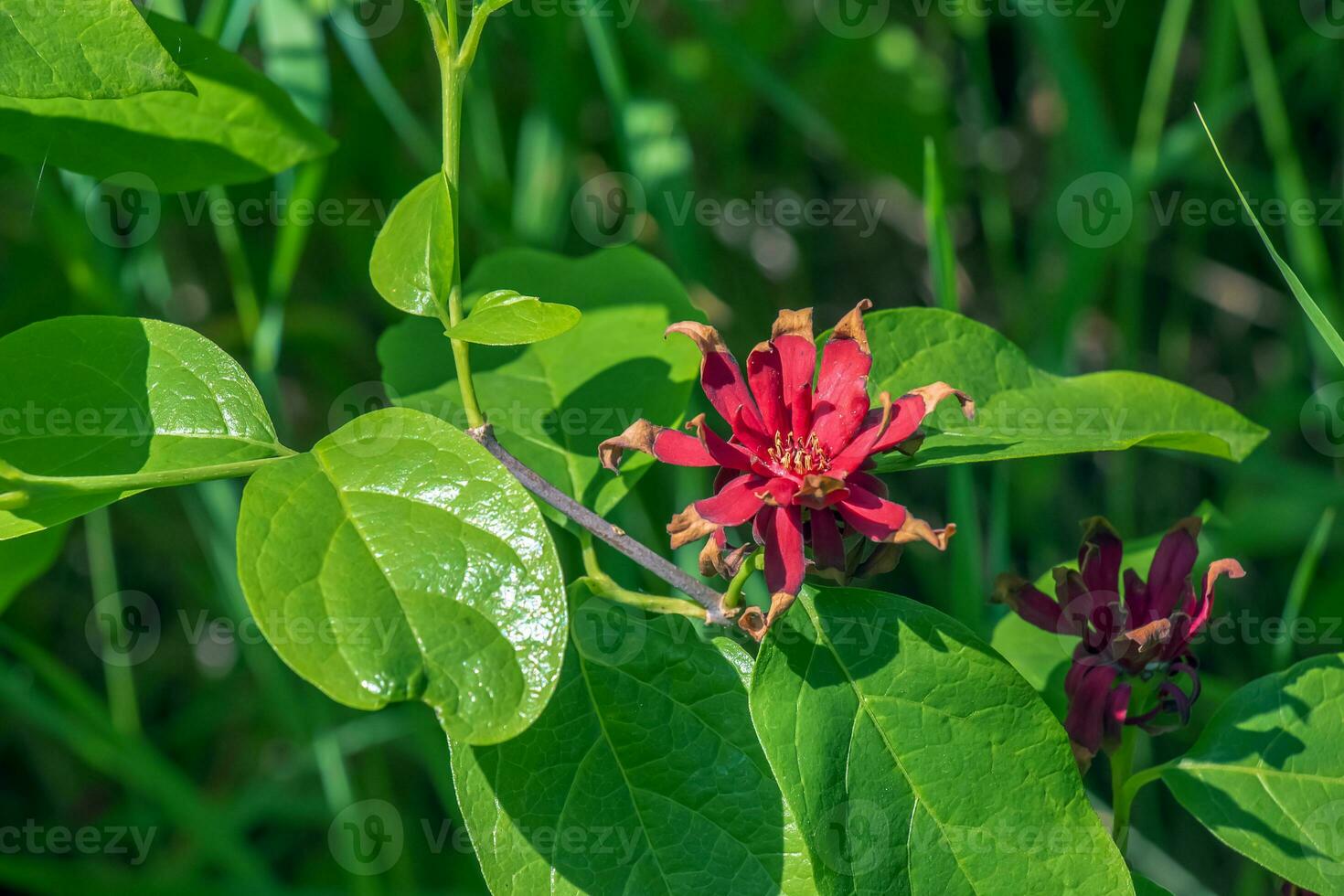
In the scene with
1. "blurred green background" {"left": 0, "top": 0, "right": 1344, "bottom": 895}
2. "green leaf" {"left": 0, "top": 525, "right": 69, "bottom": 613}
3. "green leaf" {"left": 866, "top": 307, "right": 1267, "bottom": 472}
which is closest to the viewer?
"green leaf" {"left": 866, "top": 307, "right": 1267, "bottom": 472}

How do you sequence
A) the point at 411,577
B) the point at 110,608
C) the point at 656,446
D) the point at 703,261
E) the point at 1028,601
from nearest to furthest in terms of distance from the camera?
the point at 411,577 < the point at 656,446 < the point at 1028,601 < the point at 703,261 < the point at 110,608

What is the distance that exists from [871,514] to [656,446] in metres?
0.17

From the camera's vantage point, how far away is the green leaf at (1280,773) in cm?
97

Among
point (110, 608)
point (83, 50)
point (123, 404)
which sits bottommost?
point (110, 608)

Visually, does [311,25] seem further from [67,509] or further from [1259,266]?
[1259,266]

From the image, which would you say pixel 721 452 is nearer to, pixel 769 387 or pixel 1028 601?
pixel 769 387

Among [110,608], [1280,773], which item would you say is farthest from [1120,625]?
[110,608]

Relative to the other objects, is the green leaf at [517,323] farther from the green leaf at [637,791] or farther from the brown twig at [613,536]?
the green leaf at [637,791]

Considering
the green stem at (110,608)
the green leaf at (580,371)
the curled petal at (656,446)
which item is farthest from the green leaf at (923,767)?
the green stem at (110,608)

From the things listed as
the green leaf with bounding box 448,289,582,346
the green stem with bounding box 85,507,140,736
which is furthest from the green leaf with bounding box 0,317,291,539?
the green stem with bounding box 85,507,140,736

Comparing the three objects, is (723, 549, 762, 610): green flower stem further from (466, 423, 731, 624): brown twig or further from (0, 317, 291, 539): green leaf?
(0, 317, 291, 539): green leaf

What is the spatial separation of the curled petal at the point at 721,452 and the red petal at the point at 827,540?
7cm

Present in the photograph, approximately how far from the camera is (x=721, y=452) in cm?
94

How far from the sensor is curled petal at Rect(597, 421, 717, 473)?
922 millimetres
